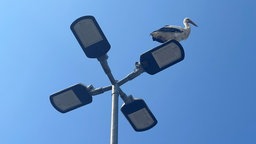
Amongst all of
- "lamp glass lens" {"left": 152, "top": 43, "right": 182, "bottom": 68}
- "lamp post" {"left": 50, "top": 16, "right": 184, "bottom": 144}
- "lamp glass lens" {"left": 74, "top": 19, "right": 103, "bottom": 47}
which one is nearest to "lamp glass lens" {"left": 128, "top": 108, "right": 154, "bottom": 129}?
"lamp post" {"left": 50, "top": 16, "right": 184, "bottom": 144}

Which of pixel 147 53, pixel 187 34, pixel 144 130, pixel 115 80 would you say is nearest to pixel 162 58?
pixel 147 53

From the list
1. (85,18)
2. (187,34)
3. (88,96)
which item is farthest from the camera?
(187,34)

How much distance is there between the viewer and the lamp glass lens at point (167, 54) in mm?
4820

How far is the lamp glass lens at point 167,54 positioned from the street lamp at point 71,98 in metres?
0.88

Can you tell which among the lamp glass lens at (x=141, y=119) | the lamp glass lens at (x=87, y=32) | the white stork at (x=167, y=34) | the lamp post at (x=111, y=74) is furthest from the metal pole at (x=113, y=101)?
the white stork at (x=167, y=34)

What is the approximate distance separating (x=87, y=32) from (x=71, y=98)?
819 mm

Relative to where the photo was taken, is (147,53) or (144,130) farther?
(144,130)

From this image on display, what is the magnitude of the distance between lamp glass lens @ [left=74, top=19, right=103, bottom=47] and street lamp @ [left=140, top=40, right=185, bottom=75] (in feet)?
1.80

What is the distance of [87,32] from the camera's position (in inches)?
189

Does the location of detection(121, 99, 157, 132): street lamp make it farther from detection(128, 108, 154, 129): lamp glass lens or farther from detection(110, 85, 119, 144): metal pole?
detection(110, 85, 119, 144): metal pole

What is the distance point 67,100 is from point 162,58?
119cm

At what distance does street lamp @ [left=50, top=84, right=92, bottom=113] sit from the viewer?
505 centimetres

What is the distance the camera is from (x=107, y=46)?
4.91 meters

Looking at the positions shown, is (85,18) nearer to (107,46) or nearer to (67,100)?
(107,46)
